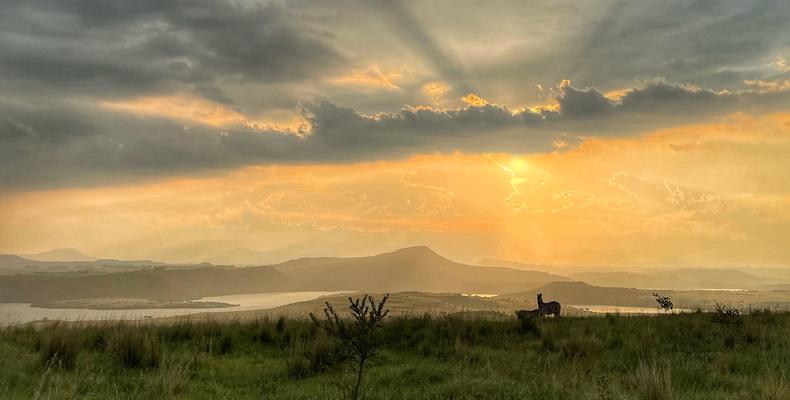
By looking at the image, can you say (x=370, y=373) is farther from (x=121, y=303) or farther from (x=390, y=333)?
(x=121, y=303)

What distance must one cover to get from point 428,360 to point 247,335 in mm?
6609

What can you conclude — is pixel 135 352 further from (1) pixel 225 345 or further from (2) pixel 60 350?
(1) pixel 225 345

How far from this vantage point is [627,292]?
573 feet

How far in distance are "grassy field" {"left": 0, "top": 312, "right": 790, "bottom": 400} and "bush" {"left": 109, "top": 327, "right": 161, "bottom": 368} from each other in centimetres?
3

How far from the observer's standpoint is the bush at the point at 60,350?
11.9 meters

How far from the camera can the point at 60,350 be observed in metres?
12.4

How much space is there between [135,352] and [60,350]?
5.81 ft

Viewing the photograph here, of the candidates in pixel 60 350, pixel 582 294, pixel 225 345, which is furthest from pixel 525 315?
pixel 582 294

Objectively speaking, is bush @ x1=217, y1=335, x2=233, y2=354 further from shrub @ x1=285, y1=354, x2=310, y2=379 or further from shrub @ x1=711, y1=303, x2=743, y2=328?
shrub @ x1=711, y1=303, x2=743, y2=328

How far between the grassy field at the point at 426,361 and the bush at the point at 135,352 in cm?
3

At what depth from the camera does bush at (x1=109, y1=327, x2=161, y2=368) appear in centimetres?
1224

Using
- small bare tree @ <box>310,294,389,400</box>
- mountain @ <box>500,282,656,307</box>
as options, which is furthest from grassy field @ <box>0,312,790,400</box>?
mountain @ <box>500,282,656,307</box>

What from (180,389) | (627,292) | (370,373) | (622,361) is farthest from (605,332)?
(627,292)

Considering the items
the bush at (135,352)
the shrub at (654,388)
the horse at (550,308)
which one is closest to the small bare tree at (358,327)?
the shrub at (654,388)
